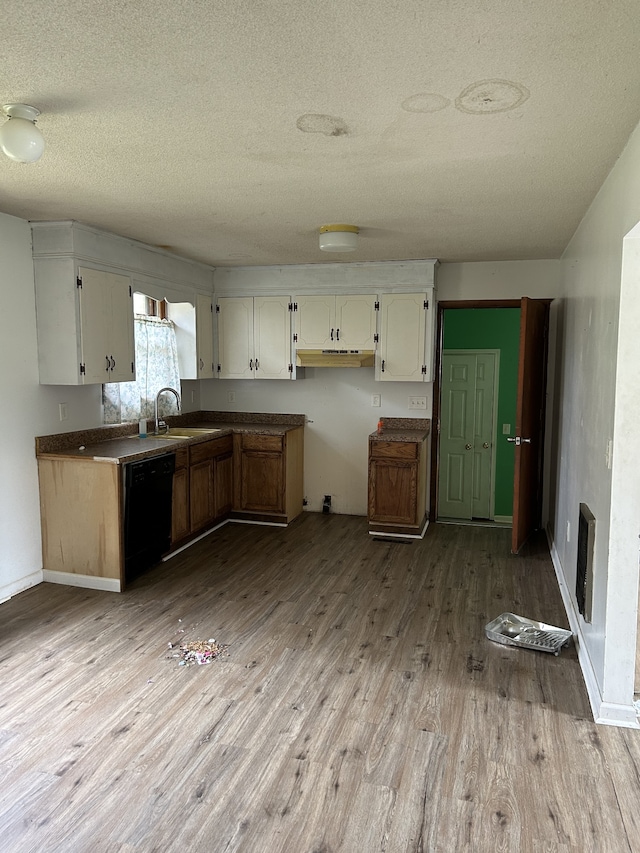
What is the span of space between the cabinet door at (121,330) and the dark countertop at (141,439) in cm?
50

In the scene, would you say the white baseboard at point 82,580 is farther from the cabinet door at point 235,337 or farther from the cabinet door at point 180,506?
the cabinet door at point 235,337

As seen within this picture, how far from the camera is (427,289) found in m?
5.20

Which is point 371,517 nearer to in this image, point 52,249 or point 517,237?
point 517,237

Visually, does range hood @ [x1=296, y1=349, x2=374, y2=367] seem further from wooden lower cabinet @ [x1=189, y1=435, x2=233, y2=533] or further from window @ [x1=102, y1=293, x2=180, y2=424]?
window @ [x1=102, y1=293, x2=180, y2=424]

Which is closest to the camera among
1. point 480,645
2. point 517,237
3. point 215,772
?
point 215,772

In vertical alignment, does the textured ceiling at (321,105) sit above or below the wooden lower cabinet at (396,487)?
above

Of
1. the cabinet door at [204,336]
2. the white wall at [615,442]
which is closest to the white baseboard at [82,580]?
the cabinet door at [204,336]

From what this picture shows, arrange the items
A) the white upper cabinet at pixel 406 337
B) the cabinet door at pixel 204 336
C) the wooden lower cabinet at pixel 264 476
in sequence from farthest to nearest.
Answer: the cabinet door at pixel 204 336
the wooden lower cabinet at pixel 264 476
the white upper cabinet at pixel 406 337

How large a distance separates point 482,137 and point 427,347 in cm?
294

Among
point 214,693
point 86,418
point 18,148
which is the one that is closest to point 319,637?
point 214,693

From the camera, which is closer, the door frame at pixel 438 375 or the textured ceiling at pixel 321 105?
the textured ceiling at pixel 321 105

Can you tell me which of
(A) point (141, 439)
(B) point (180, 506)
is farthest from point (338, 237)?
(B) point (180, 506)

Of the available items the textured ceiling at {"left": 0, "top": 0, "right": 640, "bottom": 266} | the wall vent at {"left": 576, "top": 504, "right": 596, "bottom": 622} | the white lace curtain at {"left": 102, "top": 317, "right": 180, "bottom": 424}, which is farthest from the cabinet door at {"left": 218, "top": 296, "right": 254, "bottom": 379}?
the wall vent at {"left": 576, "top": 504, "right": 596, "bottom": 622}

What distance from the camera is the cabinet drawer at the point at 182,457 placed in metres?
4.62
